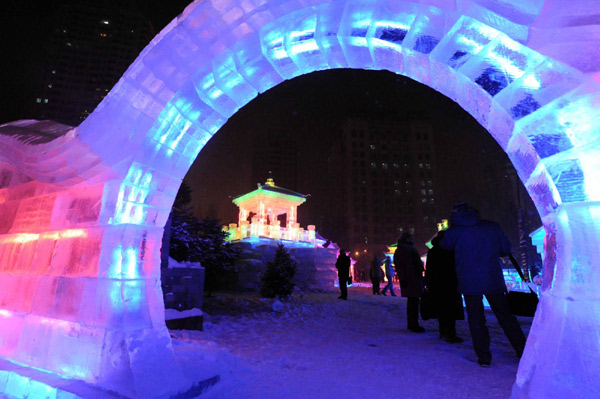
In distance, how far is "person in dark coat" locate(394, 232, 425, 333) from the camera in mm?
5699

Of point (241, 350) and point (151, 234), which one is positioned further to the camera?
point (241, 350)

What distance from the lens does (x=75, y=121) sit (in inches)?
1796

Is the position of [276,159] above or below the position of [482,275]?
above

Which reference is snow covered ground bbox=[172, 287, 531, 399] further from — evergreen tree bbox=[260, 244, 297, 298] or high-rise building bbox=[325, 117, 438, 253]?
high-rise building bbox=[325, 117, 438, 253]

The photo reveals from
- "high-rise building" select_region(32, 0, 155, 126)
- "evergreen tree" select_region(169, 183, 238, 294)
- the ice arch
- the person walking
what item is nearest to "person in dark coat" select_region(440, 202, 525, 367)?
the ice arch

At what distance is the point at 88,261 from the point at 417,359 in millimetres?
3621

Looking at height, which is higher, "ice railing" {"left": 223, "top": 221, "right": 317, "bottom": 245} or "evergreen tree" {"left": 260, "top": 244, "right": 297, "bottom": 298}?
"ice railing" {"left": 223, "top": 221, "right": 317, "bottom": 245}

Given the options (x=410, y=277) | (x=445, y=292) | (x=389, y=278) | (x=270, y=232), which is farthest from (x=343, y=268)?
(x=270, y=232)

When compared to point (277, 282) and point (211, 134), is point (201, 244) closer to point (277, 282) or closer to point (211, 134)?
point (277, 282)

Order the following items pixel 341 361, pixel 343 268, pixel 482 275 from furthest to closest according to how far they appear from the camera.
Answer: pixel 343 268, pixel 341 361, pixel 482 275

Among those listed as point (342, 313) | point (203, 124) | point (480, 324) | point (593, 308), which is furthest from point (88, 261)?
point (342, 313)

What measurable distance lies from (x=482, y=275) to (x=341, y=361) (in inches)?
72.9

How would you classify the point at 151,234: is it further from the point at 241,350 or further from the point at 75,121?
the point at 75,121

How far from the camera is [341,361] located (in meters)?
3.74
